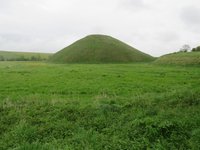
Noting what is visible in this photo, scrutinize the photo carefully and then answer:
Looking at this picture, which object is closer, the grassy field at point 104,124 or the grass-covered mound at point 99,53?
the grassy field at point 104,124

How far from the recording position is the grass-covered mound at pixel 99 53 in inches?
3282

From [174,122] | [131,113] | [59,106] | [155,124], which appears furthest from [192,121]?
[59,106]

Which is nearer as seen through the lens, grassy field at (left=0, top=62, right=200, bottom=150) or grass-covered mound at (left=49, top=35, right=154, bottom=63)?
grassy field at (left=0, top=62, right=200, bottom=150)

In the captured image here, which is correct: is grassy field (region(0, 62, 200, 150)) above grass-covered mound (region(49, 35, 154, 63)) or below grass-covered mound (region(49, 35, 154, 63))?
below

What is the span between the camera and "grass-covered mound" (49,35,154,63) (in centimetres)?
8338

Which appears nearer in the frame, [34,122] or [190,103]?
[34,122]

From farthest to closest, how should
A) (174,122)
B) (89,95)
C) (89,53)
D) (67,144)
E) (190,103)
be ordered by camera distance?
(89,53) → (89,95) → (190,103) → (174,122) → (67,144)

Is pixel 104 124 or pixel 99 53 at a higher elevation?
pixel 99 53

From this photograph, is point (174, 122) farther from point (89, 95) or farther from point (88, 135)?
point (89, 95)

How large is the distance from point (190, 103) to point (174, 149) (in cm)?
484

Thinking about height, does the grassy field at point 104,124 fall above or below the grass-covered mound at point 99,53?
below

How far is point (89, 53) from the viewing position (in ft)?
291

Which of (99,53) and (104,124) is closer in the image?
(104,124)

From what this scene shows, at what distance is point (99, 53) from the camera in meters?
87.6
